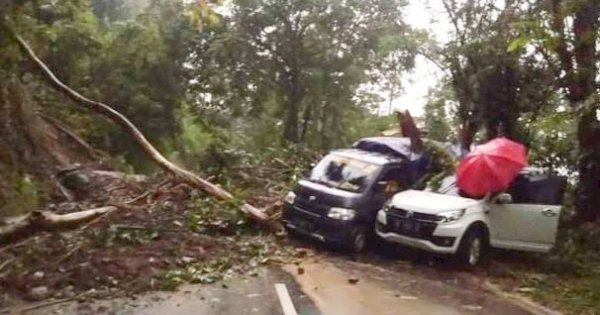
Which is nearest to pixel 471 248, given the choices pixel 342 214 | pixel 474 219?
pixel 474 219

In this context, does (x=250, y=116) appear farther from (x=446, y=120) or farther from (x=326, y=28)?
(x=446, y=120)

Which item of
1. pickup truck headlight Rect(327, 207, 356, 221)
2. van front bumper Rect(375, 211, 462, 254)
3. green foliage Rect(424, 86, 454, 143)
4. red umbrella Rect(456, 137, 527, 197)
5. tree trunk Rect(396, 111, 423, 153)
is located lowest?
van front bumper Rect(375, 211, 462, 254)

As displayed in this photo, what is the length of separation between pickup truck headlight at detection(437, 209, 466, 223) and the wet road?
94 centimetres

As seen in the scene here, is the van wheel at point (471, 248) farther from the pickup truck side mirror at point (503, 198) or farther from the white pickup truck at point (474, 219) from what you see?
the pickup truck side mirror at point (503, 198)

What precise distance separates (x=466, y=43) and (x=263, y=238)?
7.56 metres

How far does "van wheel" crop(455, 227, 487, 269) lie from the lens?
12914mm

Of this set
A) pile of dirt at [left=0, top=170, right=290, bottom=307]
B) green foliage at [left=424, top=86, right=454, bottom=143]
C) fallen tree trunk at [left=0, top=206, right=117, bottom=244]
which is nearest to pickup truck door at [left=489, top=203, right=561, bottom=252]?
pile of dirt at [left=0, top=170, right=290, bottom=307]

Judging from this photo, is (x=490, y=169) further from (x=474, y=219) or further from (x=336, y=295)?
(x=336, y=295)

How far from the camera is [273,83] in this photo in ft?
97.4

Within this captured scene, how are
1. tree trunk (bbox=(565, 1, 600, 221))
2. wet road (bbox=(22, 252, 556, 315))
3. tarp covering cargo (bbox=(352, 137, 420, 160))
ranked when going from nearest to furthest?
wet road (bbox=(22, 252, 556, 315))
tree trunk (bbox=(565, 1, 600, 221))
tarp covering cargo (bbox=(352, 137, 420, 160))

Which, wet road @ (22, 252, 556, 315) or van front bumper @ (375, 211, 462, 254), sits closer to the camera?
wet road @ (22, 252, 556, 315)

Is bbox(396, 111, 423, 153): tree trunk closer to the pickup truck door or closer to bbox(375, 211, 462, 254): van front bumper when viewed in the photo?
the pickup truck door

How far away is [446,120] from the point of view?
23688 mm

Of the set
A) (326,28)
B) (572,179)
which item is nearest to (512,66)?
(572,179)
